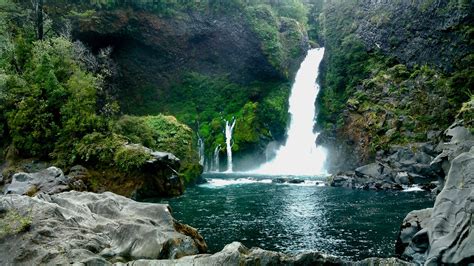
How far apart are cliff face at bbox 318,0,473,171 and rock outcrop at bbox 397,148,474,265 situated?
24.5m

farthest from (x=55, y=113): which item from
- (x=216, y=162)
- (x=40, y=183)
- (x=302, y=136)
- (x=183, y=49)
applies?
(x=302, y=136)

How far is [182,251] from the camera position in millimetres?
13992

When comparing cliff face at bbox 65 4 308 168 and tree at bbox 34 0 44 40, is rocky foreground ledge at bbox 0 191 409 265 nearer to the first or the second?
tree at bbox 34 0 44 40

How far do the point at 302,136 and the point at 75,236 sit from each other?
44503 millimetres

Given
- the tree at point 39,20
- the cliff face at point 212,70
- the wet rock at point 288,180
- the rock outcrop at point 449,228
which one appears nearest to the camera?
the rock outcrop at point 449,228

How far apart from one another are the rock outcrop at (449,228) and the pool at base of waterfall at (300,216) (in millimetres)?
1298

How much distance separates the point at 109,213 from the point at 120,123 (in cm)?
2000

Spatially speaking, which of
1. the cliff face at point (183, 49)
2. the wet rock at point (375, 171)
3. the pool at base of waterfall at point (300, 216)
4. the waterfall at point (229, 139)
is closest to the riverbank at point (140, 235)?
the pool at base of waterfall at point (300, 216)

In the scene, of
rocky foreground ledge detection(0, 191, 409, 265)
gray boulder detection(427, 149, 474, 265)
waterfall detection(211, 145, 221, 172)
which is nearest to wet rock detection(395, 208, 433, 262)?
gray boulder detection(427, 149, 474, 265)

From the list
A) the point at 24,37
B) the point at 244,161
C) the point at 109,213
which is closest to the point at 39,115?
the point at 24,37

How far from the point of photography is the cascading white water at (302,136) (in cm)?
5206

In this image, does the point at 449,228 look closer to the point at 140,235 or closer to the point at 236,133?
the point at 140,235

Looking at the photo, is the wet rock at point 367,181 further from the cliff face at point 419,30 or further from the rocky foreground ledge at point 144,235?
the rocky foreground ledge at point 144,235

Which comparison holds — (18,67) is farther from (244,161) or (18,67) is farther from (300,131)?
(300,131)
